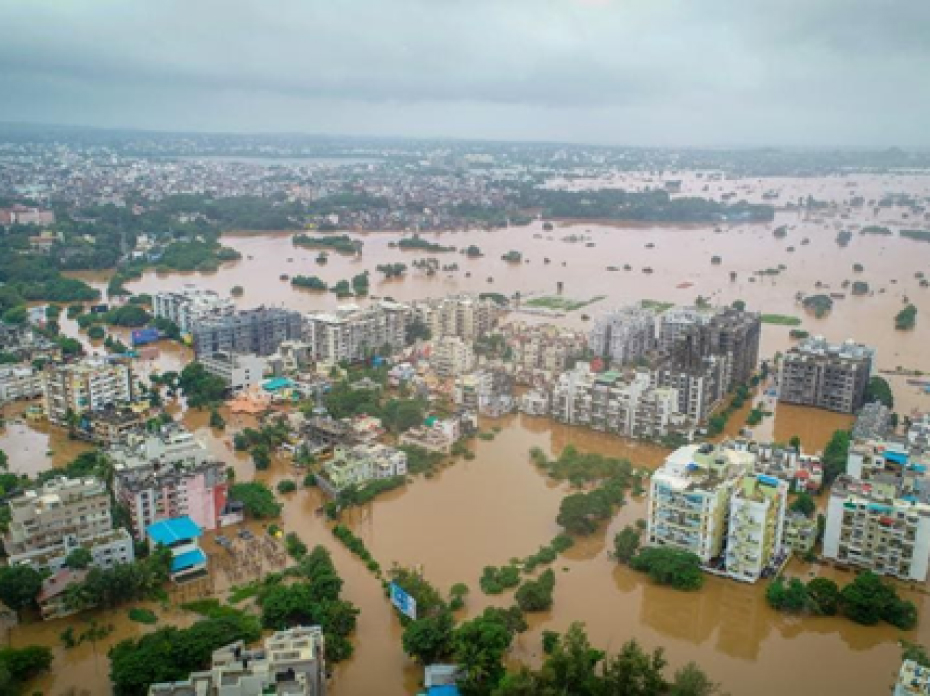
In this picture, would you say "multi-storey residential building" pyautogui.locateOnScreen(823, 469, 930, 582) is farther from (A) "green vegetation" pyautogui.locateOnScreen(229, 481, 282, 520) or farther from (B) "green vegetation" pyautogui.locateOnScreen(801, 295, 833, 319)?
(B) "green vegetation" pyautogui.locateOnScreen(801, 295, 833, 319)

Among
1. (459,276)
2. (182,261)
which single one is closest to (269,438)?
(459,276)

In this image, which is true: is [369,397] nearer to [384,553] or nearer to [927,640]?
[384,553]

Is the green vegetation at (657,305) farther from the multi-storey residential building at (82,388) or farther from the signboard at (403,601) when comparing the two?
the signboard at (403,601)

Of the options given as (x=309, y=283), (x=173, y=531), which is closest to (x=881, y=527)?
(x=173, y=531)

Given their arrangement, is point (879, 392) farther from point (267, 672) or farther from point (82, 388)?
point (82, 388)

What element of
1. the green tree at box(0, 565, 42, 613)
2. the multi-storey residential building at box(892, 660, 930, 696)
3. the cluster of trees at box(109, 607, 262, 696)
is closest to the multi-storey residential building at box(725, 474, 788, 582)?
the multi-storey residential building at box(892, 660, 930, 696)

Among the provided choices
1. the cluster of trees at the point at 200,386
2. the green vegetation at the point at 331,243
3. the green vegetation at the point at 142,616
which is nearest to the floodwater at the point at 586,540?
the green vegetation at the point at 142,616
